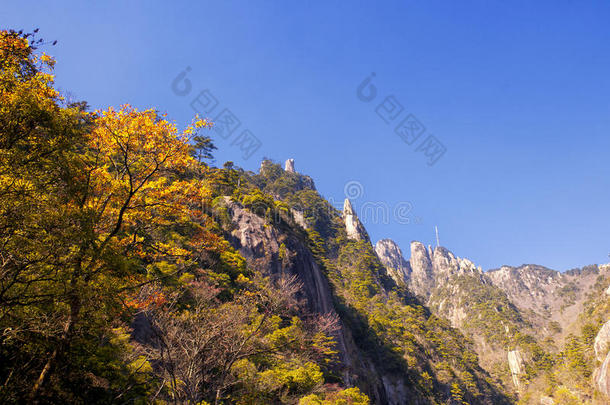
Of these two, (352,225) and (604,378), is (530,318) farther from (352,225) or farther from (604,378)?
(352,225)

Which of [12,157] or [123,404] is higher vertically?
[12,157]

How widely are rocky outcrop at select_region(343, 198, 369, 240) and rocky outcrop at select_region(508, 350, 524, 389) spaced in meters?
49.2

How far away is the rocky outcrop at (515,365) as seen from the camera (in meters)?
78.3

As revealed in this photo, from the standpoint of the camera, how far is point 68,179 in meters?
8.45

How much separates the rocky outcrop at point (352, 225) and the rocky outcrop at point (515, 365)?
49.2m

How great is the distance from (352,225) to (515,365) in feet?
184

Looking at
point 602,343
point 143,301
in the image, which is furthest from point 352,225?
point 143,301

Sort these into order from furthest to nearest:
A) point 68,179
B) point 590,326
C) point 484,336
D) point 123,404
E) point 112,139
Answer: point 484,336
point 590,326
point 123,404
point 112,139
point 68,179

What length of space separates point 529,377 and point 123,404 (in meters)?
94.2

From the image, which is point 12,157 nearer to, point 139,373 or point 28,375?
point 28,375

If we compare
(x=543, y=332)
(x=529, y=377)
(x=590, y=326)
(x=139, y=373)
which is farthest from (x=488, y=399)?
(x=139, y=373)

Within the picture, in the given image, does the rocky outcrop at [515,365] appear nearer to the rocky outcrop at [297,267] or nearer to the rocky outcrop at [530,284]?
the rocky outcrop at [297,267]

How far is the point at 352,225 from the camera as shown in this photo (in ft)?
310

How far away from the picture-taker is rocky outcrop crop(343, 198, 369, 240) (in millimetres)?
91450
